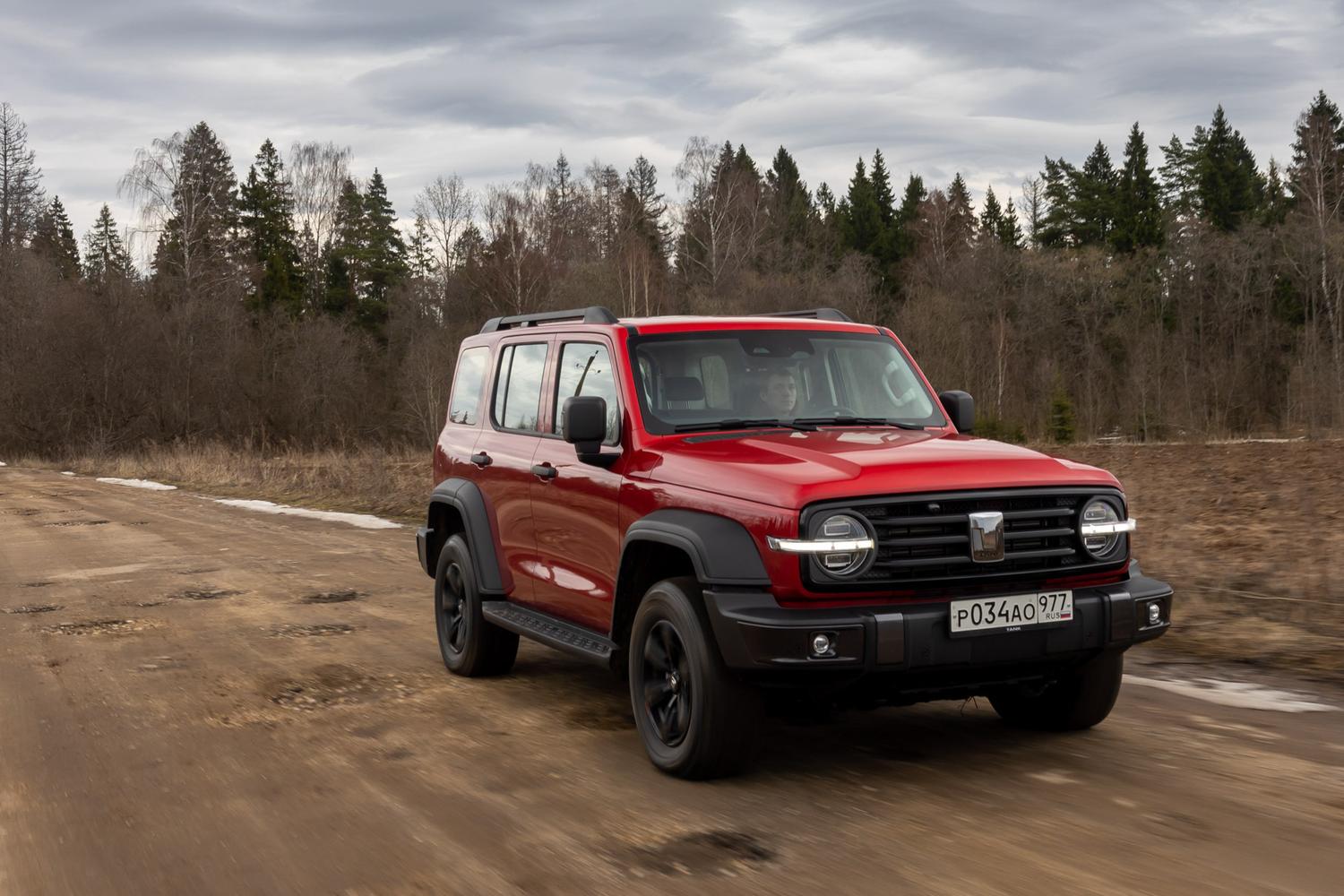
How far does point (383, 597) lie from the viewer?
1034cm

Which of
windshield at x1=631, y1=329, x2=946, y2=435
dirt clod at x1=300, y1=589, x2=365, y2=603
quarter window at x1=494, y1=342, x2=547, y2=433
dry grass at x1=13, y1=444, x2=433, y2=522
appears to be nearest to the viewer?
windshield at x1=631, y1=329, x2=946, y2=435

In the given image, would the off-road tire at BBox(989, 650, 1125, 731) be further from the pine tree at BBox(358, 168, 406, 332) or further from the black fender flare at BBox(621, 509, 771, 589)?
the pine tree at BBox(358, 168, 406, 332)

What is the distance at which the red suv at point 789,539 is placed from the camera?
4645mm

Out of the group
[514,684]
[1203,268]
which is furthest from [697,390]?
[1203,268]

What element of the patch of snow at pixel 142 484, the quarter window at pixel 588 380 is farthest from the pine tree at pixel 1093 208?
the quarter window at pixel 588 380

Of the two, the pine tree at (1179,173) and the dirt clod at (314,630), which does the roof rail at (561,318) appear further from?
the pine tree at (1179,173)

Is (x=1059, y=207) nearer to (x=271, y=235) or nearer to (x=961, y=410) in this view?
(x=271, y=235)

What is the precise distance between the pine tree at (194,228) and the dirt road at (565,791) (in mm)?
51364

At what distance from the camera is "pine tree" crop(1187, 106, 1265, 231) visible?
219 feet

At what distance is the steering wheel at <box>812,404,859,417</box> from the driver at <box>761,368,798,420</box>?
0.42ft

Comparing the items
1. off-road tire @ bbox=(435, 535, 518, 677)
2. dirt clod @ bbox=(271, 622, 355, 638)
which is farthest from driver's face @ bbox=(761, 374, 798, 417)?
dirt clod @ bbox=(271, 622, 355, 638)

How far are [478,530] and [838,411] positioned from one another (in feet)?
7.31

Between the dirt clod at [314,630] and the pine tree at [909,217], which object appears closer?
the dirt clod at [314,630]

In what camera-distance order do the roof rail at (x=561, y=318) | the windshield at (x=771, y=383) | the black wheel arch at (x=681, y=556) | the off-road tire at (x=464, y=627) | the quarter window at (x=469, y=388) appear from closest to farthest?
the black wheel arch at (x=681, y=556) < the windshield at (x=771, y=383) < the roof rail at (x=561, y=318) < the off-road tire at (x=464, y=627) < the quarter window at (x=469, y=388)
